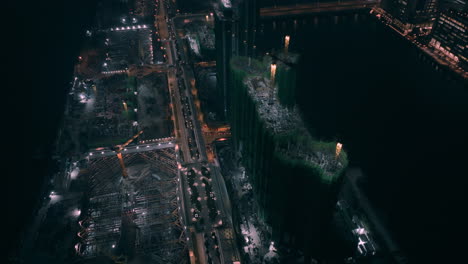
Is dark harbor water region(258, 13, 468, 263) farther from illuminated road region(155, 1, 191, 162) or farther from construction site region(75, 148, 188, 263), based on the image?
construction site region(75, 148, 188, 263)

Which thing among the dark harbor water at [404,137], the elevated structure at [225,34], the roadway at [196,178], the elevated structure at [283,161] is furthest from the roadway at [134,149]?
the dark harbor water at [404,137]

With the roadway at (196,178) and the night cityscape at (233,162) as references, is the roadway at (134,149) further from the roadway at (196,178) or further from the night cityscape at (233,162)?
the roadway at (196,178)

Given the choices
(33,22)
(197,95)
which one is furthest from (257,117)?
(33,22)

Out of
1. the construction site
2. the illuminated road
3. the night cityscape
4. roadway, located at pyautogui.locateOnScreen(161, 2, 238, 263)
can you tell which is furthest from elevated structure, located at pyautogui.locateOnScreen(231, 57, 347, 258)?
the illuminated road

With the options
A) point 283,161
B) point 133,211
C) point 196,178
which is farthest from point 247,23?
point 133,211

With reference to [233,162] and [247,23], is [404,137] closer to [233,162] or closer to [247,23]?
[233,162]

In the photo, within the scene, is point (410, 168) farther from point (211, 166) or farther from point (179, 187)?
point (179, 187)
